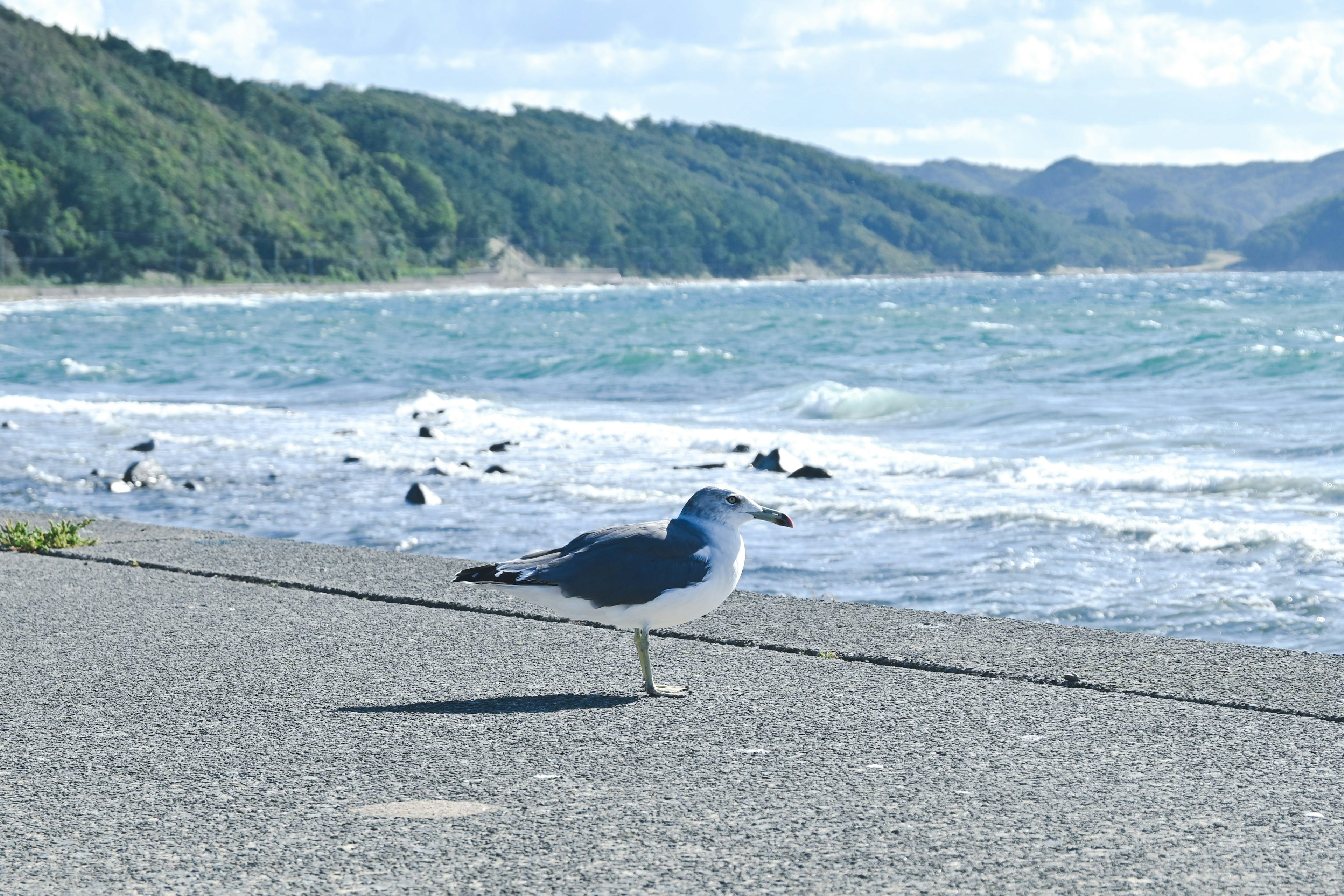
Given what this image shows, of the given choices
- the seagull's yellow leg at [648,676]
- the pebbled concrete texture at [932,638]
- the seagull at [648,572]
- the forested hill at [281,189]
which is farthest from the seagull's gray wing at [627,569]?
the forested hill at [281,189]

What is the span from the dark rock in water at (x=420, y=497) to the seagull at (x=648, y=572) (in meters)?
7.33

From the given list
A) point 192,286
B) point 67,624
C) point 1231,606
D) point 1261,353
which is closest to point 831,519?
point 1231,606

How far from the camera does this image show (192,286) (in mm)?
114250

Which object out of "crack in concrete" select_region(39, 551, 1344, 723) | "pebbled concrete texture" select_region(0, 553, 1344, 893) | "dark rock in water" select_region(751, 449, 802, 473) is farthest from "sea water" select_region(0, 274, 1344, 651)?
"pebbled concrete texture" select_region(0, 553, 1344, 893)

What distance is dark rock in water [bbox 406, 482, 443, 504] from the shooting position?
12195 millimetres

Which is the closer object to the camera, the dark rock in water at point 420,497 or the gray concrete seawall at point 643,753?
the gray concrete seawall at point 643,753

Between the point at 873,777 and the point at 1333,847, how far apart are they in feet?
3.75

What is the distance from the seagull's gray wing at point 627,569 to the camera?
4828 millimetres

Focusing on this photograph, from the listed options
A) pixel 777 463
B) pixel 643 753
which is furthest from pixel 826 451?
pixel 643 753

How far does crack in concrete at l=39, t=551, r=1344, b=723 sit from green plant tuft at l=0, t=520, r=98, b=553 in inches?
2.5

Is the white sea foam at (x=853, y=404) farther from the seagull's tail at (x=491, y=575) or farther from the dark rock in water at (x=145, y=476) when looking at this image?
the seagull's tail at (x=491, y=575)

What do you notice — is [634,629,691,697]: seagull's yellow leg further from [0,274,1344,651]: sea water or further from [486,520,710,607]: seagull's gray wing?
[0,274,1344,651]: sea water

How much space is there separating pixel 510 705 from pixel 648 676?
0.46 metres

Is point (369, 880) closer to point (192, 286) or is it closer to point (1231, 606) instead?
point (1231, 606)
